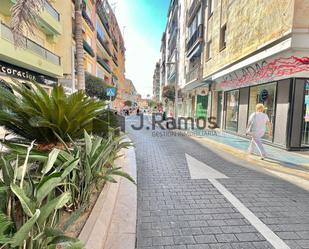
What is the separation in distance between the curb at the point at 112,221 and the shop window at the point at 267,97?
310 inches

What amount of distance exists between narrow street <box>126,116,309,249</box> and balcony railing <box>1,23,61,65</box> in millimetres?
9726

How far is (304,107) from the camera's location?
8.38m

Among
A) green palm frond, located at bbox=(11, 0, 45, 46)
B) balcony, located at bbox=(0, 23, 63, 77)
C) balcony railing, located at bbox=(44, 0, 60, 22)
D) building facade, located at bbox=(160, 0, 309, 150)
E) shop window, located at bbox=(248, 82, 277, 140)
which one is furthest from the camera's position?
balcony railing, located at bbox=(44, 0, 60, 22)

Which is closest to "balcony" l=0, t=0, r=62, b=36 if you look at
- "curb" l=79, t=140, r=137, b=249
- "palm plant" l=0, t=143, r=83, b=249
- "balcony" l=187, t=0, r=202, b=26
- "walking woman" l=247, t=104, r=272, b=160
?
"balcony" l=187, t=0, r=202, b=26

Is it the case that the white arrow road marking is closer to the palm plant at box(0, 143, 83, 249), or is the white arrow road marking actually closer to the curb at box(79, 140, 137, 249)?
the curb at box(79, 140, 137, 249)

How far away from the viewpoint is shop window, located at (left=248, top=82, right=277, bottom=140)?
9.76 metres

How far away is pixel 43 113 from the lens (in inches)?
140

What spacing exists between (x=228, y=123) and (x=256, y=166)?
8.92 meters

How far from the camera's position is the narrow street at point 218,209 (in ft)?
9.57

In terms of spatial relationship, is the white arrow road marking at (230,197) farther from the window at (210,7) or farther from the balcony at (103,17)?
the balcony at (103,17)

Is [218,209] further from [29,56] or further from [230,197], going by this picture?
[29,56]

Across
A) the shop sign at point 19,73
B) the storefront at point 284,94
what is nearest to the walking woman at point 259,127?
the storefront at point 284,94

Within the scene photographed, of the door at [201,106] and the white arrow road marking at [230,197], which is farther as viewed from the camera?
the door at [201,106]

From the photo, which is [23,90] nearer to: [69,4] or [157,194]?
[157,194]
